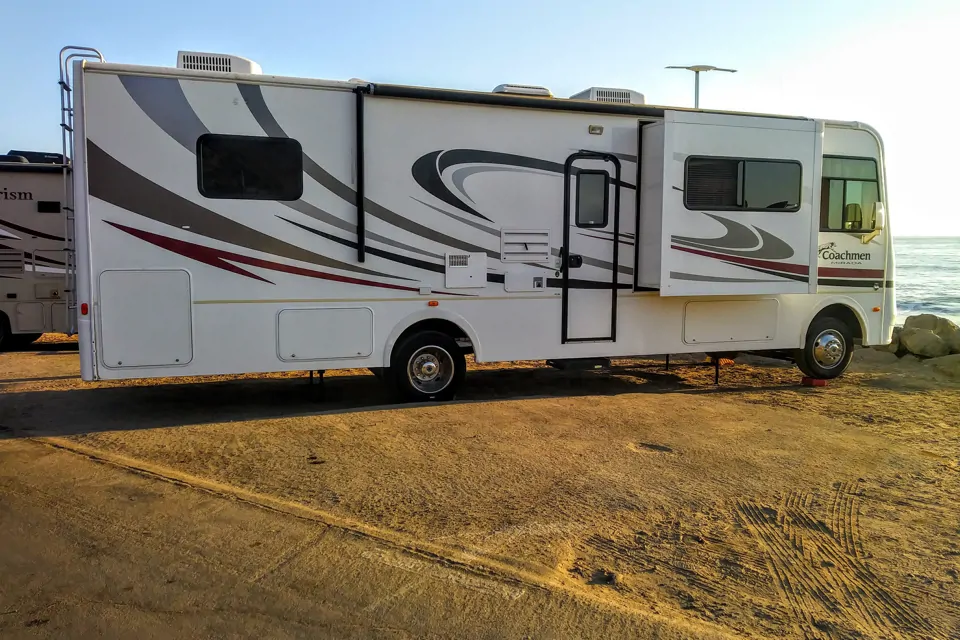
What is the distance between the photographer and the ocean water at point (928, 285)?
27.8 m

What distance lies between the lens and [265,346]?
709 centimetres

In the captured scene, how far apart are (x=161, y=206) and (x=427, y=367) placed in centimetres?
295

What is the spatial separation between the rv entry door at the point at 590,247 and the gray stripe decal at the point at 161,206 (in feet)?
9.19

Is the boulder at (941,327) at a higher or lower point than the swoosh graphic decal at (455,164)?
lower

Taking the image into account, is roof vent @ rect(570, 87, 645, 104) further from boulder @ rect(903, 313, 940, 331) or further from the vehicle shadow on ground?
boulder @ rect(903, 313, 940, 331)

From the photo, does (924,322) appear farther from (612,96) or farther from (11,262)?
(11,262)

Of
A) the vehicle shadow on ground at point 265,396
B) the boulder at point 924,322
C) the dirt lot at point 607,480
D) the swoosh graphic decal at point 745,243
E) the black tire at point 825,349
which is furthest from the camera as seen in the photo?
the boulder at point 924,322

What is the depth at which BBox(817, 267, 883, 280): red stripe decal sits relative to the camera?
9016 millimetres

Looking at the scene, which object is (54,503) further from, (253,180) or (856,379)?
(856,379)

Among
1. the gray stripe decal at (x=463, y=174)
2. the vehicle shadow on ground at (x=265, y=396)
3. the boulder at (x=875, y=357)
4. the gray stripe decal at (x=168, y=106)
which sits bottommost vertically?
the vehicle shadow on ground at (x=265, y=396)

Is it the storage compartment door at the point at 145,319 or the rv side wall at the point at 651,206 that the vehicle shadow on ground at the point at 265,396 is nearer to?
the storage compartment door at the point at 145,319

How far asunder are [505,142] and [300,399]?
138 inches

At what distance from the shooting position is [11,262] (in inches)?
440

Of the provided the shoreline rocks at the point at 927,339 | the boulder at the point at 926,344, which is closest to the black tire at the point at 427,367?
the shoreline rocks at the point at 927,339
